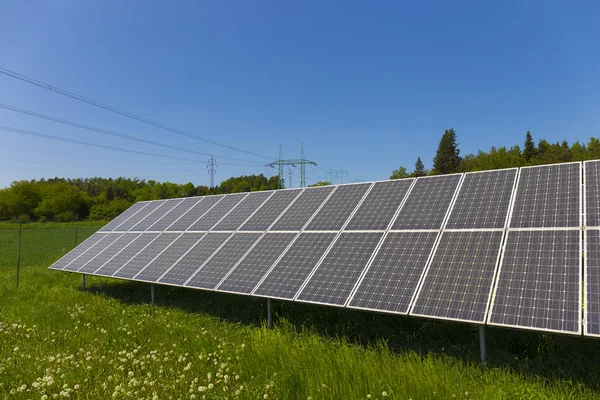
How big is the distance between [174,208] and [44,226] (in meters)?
72.5

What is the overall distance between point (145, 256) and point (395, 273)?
8.05 meters

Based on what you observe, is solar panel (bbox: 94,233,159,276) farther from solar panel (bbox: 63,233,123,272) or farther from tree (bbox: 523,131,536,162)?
tree (bbox: 523,131,536,162)

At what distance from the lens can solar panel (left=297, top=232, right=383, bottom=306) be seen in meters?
6.78

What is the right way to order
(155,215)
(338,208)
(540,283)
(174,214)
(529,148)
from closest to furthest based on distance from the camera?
(540,283)
(338,208)
(174,214)
(155,215)
(529,148)

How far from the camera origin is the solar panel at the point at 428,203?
7.53 meters

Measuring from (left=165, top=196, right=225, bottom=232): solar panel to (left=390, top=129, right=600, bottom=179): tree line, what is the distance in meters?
86.6

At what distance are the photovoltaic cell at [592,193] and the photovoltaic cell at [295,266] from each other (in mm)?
4708

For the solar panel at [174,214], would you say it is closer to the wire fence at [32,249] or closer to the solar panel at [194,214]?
the solar panel at [194,214]

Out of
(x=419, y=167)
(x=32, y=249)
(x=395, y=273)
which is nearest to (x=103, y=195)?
(x=32, y=249)

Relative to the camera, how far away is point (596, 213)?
19.6 feet

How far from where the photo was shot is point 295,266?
7902 millimetres

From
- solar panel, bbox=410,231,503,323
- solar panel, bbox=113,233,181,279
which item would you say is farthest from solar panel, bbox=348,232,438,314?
solar panel, bbox=113,233,181,279

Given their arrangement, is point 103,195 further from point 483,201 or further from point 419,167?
point 483,201

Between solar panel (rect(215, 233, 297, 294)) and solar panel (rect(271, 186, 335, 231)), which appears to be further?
solar panel (rect(271, 186, 335, 231))
